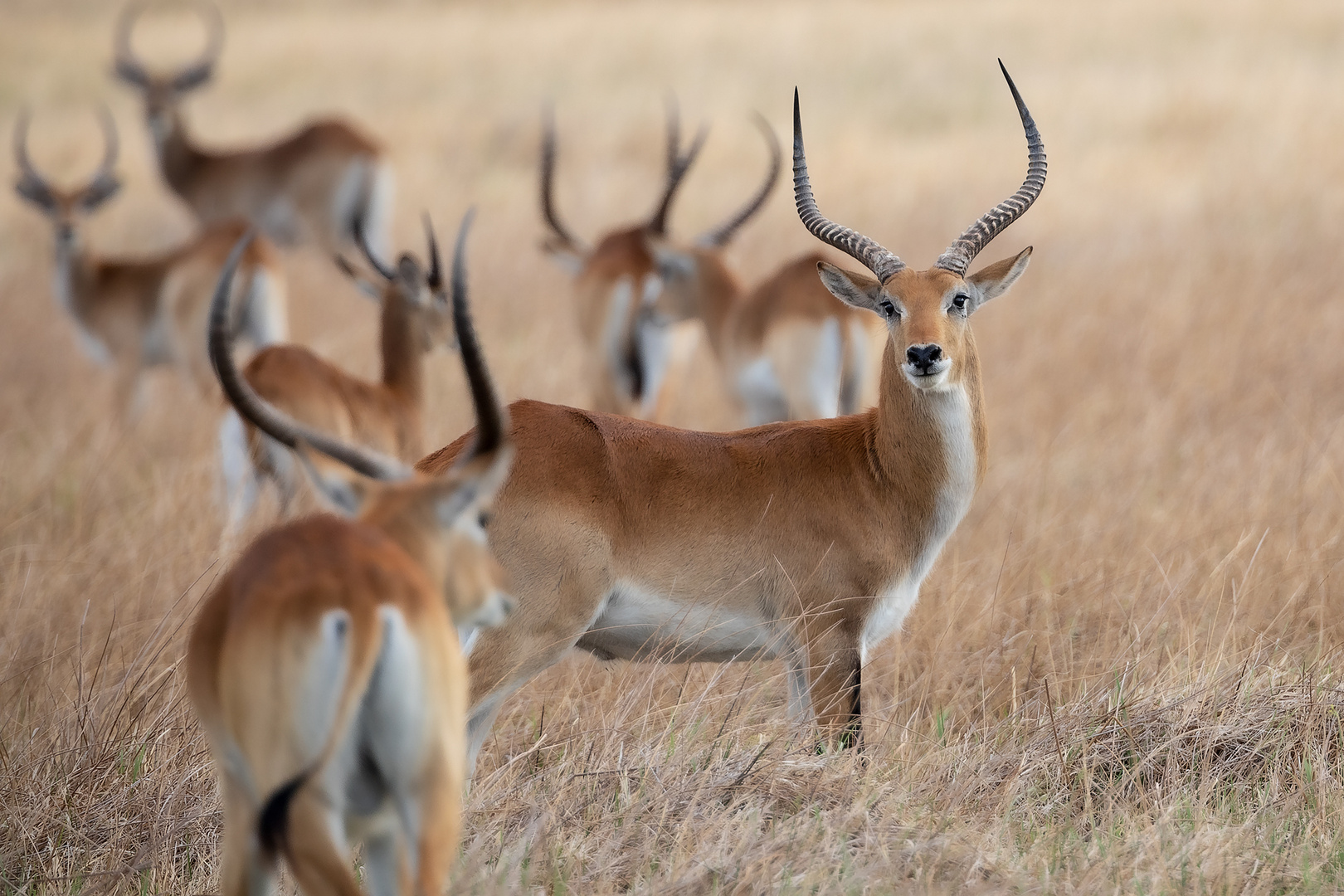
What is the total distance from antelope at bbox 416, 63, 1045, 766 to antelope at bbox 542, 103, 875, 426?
10.4 feet

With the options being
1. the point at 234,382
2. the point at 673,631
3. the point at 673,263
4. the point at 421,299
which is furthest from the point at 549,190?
the point at 234,382

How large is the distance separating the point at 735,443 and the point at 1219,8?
21.8 metres

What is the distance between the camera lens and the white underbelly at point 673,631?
12.0 feet

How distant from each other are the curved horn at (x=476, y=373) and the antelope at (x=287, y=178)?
10.2 metres

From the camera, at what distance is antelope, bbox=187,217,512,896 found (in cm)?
200

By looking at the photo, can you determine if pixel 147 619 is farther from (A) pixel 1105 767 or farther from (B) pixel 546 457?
(A) pixel 1105 767

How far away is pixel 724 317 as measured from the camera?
26.9ft

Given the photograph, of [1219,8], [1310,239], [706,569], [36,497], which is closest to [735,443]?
[706,569]

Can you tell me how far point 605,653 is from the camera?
12.5ft

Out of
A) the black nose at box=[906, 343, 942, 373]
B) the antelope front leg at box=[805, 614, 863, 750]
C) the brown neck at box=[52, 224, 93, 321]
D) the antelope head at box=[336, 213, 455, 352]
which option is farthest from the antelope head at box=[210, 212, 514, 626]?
the brown neck at box=[52, 224, 93, 321]

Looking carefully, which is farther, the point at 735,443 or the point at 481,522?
the point at 735,443

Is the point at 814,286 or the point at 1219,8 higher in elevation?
the point at 1219,8

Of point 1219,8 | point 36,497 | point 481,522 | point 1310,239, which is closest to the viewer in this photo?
point 481,522

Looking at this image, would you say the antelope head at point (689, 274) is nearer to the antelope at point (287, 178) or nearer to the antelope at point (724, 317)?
the antelope at point (724, 317)
